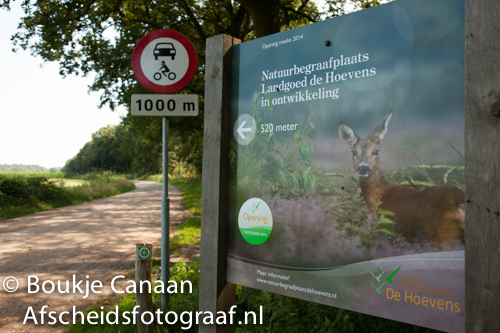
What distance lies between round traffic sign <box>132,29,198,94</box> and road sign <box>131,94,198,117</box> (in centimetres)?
11

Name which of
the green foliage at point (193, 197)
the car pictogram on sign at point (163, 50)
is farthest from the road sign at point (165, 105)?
the green foliage at point (193, 197)

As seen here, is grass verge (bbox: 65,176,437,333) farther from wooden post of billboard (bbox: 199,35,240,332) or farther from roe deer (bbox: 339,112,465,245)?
roe deer (bbox: 339,112,465,245)

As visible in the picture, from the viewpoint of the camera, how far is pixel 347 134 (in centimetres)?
230

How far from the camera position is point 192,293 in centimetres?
439

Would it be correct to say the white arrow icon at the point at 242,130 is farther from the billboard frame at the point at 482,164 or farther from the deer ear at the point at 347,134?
the billboard frame at the point at 482,164

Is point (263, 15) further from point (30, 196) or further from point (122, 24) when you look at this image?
point (30, 196)

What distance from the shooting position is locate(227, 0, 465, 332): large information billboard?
6.45 ft

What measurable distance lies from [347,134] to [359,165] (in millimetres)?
208

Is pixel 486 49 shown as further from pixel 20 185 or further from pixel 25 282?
pixel 20 185

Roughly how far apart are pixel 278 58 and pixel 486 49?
4.18ft

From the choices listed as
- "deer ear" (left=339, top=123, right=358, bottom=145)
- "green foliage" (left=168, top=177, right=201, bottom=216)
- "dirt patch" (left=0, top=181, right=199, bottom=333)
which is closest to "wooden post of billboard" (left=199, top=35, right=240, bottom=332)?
"deer ear" (left=339, top=123, right=358, bottom=145)

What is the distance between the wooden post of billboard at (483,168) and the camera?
183 centimetres

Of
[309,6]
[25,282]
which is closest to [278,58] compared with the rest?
[25,282]

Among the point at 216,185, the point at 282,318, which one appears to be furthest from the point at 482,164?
the point at 282,318
